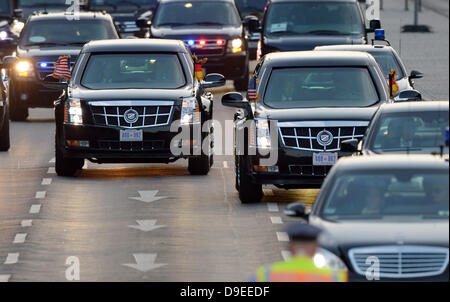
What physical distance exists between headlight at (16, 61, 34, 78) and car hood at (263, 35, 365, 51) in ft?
14.8

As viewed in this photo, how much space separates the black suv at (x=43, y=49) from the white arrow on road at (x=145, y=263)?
47.9 feet

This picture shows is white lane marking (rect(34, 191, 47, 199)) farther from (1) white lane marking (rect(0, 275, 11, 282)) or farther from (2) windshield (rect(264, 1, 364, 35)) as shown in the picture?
(2) windshield (rect(264, 1, 364, 35))

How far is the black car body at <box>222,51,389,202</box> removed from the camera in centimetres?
1994

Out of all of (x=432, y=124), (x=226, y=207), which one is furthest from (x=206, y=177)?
(x=432, y=124)

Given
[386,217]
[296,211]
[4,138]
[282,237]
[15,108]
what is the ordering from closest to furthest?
[386,217]
[296,211]
[282,237]
[4,138]
[15,108]

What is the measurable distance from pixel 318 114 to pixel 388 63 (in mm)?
8866

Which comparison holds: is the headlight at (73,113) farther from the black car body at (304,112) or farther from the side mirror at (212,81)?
the black car body at (304,112)

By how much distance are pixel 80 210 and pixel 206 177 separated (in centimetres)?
338

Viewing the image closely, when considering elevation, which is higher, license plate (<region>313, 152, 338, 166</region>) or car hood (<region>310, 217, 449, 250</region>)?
car hood (<region>310, 217, 449, 250</region>)

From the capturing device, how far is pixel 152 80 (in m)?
24.0

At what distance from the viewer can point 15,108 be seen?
106ft

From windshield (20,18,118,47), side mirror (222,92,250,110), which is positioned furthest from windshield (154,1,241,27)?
side mirror (222,92,250,110)

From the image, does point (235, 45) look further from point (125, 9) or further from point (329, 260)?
point (329, 260)

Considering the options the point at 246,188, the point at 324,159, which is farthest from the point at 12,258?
the point at 324,159
